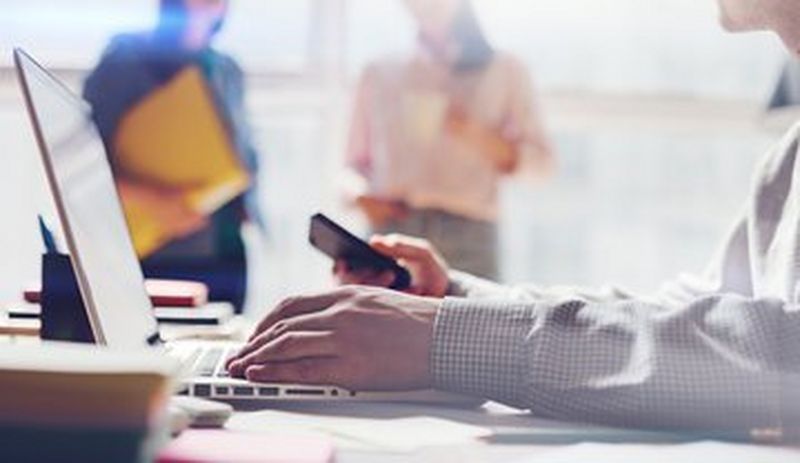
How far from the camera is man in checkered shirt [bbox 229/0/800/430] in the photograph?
1.01 meters

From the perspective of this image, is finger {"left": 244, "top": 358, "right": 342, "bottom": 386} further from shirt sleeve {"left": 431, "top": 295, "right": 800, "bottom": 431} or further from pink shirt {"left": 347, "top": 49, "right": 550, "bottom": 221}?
pink shirt {"left": 347, "top": 49, "right": 550, "bottom": 221}

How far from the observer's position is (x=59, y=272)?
1.21 m

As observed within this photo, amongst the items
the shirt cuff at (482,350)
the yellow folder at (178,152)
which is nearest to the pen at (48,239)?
the shirt cuff at (482,350)

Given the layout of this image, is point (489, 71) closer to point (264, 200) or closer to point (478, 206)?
point (478, 206)

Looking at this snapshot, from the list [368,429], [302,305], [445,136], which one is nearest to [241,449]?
[368,429]

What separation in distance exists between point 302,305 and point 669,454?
35 centimetres

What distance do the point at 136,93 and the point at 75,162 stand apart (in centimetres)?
136

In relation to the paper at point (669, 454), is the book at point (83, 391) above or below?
above

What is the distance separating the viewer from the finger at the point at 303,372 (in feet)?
3.51

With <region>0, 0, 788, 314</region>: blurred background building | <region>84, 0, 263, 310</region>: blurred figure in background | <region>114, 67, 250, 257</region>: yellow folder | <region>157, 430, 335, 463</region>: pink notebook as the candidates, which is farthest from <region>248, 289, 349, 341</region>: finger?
<region>0, 0, 788, 314</region>: blurred background building

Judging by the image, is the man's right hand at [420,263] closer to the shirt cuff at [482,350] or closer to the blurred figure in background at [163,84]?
the shirt cuff at [482,350]

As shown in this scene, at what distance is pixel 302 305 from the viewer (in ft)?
3.68

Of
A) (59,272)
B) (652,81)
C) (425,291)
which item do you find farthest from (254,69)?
(59,272)

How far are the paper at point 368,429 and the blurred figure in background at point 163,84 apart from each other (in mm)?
1244
